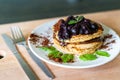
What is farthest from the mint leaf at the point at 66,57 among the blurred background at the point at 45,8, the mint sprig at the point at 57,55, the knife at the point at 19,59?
the blurred background at the point at 45,8

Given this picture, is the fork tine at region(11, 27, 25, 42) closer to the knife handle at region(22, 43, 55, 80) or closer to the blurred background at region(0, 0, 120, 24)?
the knife handle at region(22, 43, 55, 80)

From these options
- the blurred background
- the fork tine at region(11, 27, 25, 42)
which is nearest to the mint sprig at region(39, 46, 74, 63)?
the fork tine at region(11, 27, 25, 42)

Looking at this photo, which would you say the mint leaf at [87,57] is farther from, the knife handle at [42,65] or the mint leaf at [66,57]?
the knife handle at [42,65]

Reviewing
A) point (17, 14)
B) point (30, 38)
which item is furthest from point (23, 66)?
point (17, 14)

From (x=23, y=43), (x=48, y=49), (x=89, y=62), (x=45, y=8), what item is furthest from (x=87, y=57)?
(x=45, y=8)

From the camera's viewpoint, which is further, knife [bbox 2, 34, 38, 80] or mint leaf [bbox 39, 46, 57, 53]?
mint leaf [bbox 39, 46, 57, 53]

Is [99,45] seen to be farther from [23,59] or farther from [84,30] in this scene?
[23,59]
